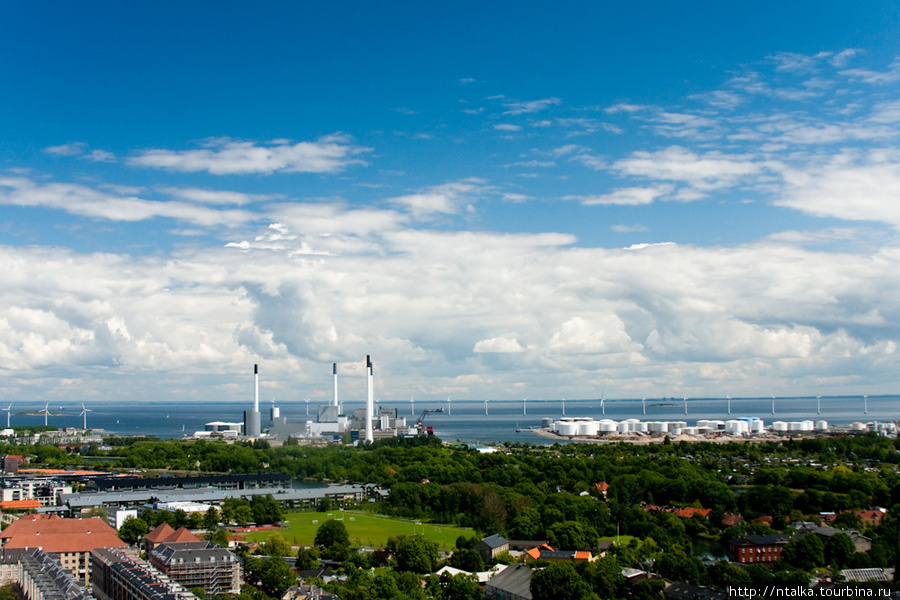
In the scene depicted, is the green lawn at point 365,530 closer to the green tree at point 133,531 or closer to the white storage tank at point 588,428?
the green tree at point 133,531

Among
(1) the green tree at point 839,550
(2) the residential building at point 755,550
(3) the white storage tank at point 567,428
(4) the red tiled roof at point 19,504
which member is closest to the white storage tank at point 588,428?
(3) the white storage tank at point 567,428

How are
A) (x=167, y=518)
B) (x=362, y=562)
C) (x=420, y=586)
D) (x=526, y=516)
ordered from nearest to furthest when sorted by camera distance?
(x=420, y=586) → (x=362, y=562) → (x=526, y=516) → (x=167, y=518)

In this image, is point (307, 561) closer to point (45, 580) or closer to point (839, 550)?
point (45, 580)

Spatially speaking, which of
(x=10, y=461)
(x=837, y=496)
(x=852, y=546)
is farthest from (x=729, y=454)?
(x=10, y=461)

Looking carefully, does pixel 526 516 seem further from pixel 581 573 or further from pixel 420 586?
pixel 420 586

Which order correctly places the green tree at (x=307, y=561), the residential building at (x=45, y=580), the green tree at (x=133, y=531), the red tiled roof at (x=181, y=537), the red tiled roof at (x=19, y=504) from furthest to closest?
1. the red tiled roof at (x=19, y=504)
2. the green tree at (x=133, y=531)
3. the red tiled roof at (x=181, y=537)
4. the green tree at (x=307, y=561)
5. the residential building at (x=45, y=580)

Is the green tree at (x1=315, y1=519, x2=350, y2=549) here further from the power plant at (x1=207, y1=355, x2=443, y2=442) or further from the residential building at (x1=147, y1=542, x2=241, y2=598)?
the power plant at (x1=207, y1=355, x2=443, y2=442)

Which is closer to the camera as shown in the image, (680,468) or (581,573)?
(581,573)
